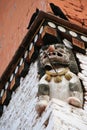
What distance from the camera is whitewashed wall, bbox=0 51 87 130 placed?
8.02 metres

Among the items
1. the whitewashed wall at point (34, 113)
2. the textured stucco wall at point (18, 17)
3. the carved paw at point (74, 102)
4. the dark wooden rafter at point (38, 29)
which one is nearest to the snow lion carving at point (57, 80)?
the carved paw at point (74, 102)

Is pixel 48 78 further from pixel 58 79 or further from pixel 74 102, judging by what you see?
pixel 74 102

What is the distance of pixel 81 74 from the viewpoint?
9.11m

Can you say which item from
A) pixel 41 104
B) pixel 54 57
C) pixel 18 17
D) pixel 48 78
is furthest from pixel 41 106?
pixel 18 17

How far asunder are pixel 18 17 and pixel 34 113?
3.19 m

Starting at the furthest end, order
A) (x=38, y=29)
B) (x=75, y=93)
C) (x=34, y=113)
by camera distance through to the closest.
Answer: (x=38, y=29), (x=34, y=113), (x=75, y=93)

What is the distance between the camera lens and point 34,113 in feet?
29.1

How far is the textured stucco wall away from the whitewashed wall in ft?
3.69

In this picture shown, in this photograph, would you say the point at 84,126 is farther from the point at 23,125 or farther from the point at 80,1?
the point at 80,1

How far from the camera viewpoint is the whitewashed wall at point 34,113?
8.02 metres

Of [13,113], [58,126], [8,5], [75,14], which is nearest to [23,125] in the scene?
[13,113]

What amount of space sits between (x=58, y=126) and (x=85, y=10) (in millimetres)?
3253

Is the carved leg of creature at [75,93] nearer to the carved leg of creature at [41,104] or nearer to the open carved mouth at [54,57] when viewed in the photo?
the carved leg of creature at [41,104]

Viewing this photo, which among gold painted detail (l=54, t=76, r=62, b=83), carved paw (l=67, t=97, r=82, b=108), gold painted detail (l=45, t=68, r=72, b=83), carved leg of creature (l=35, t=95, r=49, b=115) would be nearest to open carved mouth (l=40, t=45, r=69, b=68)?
gold painted detail (l=45, t=68, r=72, b=83)
